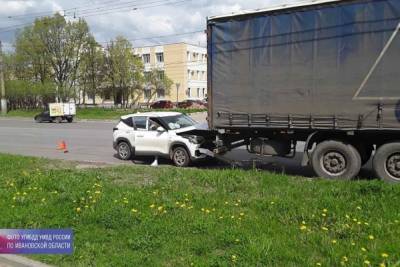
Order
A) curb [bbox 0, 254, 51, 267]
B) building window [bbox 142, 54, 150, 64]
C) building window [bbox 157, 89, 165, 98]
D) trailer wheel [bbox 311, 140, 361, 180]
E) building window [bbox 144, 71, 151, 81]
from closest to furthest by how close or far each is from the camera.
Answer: curb [bbox 0, 254, 51, 267], trailer wheel [bbox 311, 140, 361, 180], building window [bbox 144, 71, 151, 81], building window [bbox 157, 89, 165, 98], building window [bbox 142, 54, 150, 64]

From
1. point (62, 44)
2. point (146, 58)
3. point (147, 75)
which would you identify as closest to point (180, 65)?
point (146, 58)

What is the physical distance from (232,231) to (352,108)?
15.1 feet

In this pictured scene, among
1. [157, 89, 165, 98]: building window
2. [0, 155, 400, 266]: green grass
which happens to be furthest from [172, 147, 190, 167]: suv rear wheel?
[157, 89, 165, 98]: building window

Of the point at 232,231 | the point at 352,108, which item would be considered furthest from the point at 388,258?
the point at 352,108

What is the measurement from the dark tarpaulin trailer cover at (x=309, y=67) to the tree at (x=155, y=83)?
61311 millimetres

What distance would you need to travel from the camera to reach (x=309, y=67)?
9023 millimetres

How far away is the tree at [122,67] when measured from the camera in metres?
66.6

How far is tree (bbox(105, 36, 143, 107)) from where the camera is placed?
6656 centimetres

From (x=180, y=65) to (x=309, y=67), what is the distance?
75.7 m

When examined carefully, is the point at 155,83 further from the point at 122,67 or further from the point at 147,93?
the point at 122,67

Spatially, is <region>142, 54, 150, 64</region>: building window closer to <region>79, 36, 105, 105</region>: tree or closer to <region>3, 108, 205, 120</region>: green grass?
<region>79, 36, 105, 105</region>: tree

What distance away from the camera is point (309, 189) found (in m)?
7.29

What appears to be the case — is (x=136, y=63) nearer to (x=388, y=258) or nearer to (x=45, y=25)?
(x=45, y=25)

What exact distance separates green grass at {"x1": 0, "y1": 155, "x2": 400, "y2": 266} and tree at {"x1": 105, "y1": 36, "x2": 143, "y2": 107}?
5936cm
